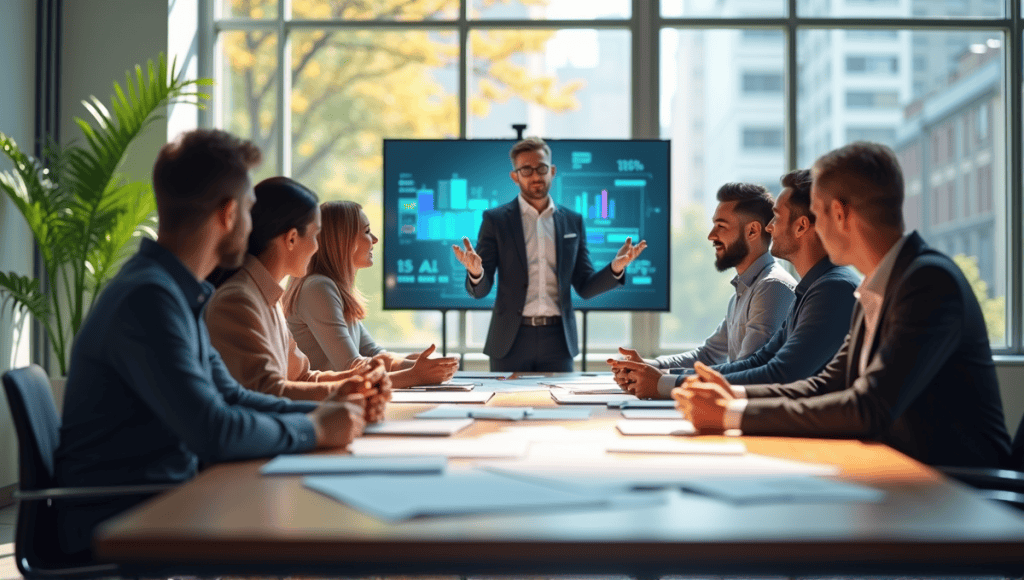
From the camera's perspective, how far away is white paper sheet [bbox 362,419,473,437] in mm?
1993

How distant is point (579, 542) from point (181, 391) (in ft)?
2.96

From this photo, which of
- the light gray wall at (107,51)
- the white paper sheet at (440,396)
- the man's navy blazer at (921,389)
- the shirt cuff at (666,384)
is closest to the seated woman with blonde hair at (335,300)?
the white paper sheet at (440,396)

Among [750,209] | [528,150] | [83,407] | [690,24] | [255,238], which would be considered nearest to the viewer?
[83,407]

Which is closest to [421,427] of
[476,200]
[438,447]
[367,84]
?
[438,447]

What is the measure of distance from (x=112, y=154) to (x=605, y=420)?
144 inches

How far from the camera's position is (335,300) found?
11.1ft

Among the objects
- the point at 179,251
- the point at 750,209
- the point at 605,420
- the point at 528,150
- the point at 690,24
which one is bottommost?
the point at 605,420

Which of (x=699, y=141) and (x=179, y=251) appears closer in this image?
(x=179, y=251)

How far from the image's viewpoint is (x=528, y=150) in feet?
15.4

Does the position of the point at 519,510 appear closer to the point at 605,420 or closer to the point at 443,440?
the point at 443,440

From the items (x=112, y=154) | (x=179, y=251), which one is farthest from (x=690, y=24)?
(x=179, y=251)

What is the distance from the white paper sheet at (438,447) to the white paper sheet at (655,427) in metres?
0.31

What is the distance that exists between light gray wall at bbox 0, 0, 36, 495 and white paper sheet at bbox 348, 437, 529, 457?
12.8 feet

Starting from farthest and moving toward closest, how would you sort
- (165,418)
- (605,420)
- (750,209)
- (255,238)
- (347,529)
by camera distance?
(750,209) < (255,238) < (605,420) < (165,418) < (347,529)
